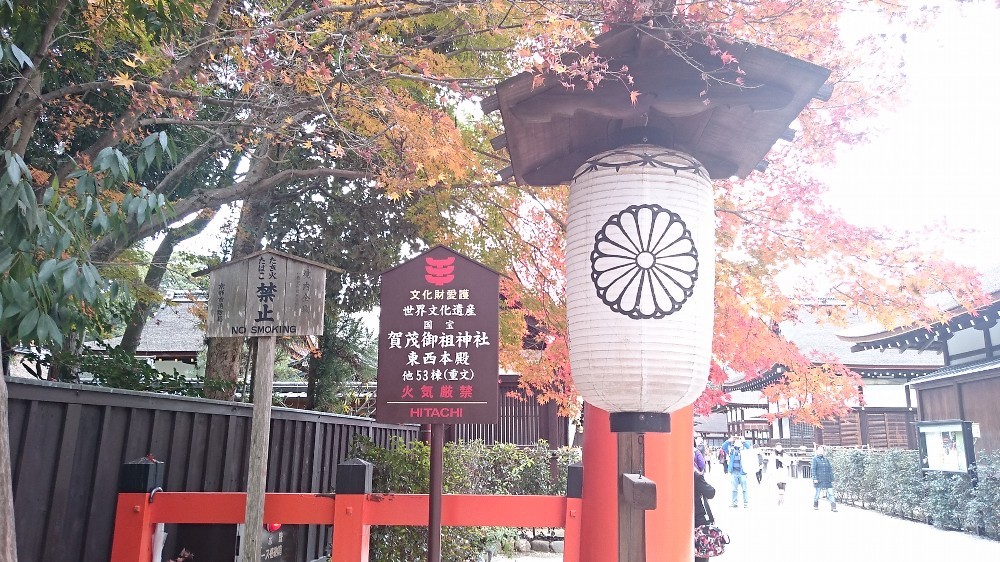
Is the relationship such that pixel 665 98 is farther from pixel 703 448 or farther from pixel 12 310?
pixel 703 448

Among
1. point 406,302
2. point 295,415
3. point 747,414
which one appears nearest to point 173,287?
point 295,415

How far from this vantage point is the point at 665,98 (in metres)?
3.33

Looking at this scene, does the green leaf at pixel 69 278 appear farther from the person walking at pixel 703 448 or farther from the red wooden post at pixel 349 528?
the person walking at pixel 703 448

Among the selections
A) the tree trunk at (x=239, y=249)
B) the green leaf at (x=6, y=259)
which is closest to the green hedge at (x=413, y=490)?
the tree trunk at (x=239, y=249)

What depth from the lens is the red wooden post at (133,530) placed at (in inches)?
171

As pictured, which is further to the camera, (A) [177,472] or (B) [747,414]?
(B) [747,414]

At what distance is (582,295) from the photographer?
11.2ft

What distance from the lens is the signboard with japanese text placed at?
4457 mm

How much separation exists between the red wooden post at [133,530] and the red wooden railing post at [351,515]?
128 cm

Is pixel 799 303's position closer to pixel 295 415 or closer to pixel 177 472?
pixel 295 415

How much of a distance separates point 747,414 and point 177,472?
33866 mm

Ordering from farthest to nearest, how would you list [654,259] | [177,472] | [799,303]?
[799,303]
[177,472]
[654,259]

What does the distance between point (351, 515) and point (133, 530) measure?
1.48 meters

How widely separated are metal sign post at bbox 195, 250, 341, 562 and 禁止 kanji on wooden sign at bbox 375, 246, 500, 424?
62 centimetres
